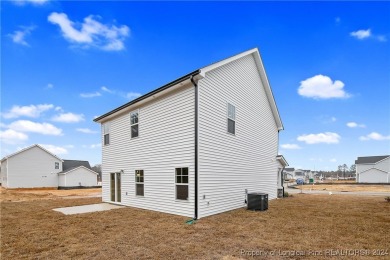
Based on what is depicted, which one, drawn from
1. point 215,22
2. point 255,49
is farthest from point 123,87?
point 255,49

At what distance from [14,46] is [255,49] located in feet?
49.2

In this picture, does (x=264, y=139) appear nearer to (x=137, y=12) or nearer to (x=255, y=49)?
(x=255, y=49)

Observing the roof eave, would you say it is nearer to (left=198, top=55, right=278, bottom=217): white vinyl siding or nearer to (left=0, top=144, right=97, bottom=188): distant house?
(left=198, top=55, right=278, bottom=217): white vinyl siding

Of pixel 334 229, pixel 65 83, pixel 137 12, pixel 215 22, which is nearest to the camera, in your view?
pixel 334 229

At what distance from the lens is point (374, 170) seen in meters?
50.9

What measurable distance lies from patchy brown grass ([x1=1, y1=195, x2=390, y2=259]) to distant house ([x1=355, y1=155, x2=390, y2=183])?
51.2 meters

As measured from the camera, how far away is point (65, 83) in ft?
62.2

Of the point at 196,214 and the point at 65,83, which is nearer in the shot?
the point at 196,214

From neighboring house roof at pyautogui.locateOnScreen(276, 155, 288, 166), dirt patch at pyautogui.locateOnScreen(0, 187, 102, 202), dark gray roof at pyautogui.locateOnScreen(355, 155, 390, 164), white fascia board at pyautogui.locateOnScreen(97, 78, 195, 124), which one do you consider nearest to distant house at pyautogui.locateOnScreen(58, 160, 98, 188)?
dirt patch at pyautogui.locateOnScreen(0, 187, 102, 202)

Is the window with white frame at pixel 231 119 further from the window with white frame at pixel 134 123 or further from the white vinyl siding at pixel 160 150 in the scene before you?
the window with white frame at pixel 134 123

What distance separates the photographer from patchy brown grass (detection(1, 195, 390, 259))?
19.3 feet

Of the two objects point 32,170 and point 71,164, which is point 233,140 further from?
point 71,164

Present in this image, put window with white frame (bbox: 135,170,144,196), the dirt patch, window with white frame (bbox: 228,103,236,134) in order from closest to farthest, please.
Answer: window with white frame (bbox: 228,103,236,134)
window with white frame (bbox: 135,170,144,196)
the dirt patch

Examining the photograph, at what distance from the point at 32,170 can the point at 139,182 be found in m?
35.4
